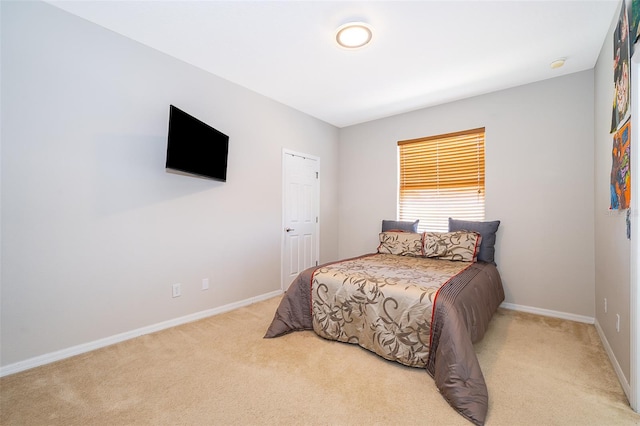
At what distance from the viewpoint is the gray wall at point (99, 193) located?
1.99m

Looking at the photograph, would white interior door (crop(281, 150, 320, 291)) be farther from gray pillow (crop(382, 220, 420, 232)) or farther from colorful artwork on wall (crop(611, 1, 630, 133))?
colorful artwork on wall (crop(611, 1, 630, 133))

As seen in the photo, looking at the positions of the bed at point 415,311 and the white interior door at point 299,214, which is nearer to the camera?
the bed at point 415,311

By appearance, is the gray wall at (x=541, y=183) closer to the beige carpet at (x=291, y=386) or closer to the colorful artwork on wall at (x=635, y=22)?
the beige carpet at (x=291, y=386)

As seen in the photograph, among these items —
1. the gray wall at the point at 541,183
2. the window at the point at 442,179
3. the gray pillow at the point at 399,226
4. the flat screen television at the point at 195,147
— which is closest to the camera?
the flat screen television at the point at 195,147

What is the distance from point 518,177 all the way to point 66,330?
14.8 feet

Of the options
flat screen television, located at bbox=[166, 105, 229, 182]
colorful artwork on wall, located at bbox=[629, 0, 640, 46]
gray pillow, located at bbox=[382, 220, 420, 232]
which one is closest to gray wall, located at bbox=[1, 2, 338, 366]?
flat screen television, located at bbox=[166, 105, 229, 182]

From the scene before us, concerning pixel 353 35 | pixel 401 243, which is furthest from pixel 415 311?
pixel 353 35

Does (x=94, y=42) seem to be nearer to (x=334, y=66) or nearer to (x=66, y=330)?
(x=334, y=66)

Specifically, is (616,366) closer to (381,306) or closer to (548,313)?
(548,313)

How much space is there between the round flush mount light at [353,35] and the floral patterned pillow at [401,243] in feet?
7.25

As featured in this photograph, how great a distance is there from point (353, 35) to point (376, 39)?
0.22m

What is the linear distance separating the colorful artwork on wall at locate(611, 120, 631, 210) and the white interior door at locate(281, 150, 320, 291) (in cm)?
321

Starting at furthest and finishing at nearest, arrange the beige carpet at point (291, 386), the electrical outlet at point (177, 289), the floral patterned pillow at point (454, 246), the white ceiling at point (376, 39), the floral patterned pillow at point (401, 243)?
1. the floral patterned pillow at point (401, 243)
2. the floral patterned pillow at point (454, 246)
3. the electrical outlet at point (177, 289)
4. the white ceiling at point (376, 39)
5. the beige carpet at point (291, 386)

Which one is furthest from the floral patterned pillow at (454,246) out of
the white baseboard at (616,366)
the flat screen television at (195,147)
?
the flat screen television at (195,147)
